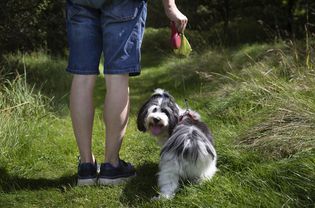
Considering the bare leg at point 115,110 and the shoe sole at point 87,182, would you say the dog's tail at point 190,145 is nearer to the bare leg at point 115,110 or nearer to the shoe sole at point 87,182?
the bare leg at point 115,110

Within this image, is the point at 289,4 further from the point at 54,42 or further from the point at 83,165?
the point at 83,165

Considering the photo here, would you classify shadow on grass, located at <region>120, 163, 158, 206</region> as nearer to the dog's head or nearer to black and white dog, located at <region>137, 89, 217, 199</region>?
black and white dog, located at <region>137, 89, 217, 199</region>

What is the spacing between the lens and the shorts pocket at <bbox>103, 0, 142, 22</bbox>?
3404 mm

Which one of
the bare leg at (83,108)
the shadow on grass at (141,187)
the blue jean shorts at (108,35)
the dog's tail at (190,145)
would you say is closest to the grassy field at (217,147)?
the shadow on grass at (141,187)

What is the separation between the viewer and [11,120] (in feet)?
15.1

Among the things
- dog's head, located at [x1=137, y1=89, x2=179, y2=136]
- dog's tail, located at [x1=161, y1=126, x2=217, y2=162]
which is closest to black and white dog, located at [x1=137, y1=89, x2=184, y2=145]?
dog's head, located at [x1=137, y1=89, x2=179, y2=136]

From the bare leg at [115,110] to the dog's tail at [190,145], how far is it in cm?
37

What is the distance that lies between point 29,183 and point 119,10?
1411mm

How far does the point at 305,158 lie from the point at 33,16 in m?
5.46

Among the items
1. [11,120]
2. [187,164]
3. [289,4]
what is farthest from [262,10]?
[187,164]

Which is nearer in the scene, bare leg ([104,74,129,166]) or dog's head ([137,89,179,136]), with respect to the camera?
bare leg ([104,74,129,166])

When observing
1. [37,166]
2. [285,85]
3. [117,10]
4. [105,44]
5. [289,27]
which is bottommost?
[289,27]

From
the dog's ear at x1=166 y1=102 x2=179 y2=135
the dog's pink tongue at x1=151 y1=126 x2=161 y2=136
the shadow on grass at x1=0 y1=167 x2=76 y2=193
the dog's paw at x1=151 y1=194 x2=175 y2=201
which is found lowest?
the shadow on grass at x1=0 y1=167 x2=76 y2=193

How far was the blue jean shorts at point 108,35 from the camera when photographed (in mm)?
3424
